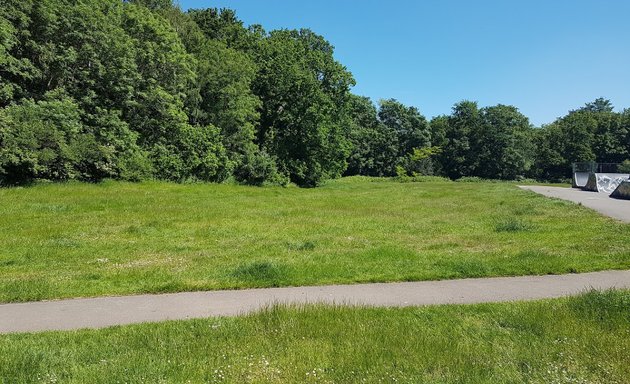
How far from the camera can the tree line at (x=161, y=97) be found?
27781mm

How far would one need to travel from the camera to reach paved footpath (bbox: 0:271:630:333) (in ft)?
20.4

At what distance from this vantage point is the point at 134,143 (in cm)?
3356

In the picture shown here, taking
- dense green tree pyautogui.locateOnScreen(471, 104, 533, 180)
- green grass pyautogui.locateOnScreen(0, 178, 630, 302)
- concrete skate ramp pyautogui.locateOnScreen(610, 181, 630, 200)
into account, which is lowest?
green grass pyautogui.locateOnScreen(0, 178, 630, 302)

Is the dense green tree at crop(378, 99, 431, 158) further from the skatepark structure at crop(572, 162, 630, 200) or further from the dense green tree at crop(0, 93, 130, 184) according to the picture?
the dense green tree at crop(0, 93, 130, 184)

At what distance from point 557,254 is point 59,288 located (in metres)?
10.1

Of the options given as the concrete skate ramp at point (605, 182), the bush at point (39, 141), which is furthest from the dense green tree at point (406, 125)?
the bush at point (39, 141)

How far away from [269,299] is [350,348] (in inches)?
99.5

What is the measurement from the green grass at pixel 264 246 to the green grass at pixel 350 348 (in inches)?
88.5

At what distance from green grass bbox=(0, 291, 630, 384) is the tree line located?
24.5 m

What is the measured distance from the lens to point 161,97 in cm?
3544

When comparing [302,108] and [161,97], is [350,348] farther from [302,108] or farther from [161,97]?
[302,108]

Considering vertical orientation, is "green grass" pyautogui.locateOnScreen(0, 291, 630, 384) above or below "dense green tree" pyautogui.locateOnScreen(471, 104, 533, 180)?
below

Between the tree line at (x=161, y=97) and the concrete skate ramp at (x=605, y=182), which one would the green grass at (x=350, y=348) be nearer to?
the tree line at (x=161, y=97)

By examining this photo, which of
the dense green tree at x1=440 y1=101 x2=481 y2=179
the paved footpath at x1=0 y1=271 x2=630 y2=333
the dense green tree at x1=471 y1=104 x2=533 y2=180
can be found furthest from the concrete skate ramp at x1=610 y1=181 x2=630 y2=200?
the dense green tree at x1=440 y1=101 x2=481 y2=179
